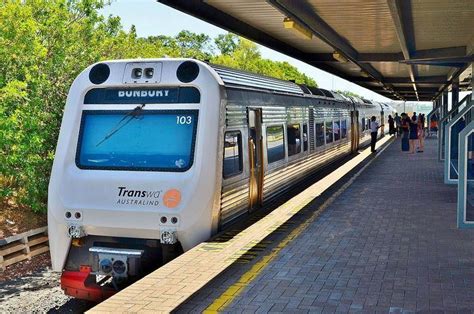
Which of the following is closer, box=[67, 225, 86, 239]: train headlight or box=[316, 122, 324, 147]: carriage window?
box=[67, 225, 86, 239]: train headlight

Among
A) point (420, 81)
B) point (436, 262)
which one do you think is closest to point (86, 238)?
point (436, 262)

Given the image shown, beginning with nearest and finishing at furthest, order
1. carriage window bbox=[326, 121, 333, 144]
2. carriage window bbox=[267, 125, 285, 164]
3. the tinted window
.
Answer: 1. the tinted window
2. carriage window bbox=[267, 125, 285, 164]
3. carriage window bbox=[326, 121, 333, 144]

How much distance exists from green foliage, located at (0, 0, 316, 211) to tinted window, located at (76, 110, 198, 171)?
17.9 feet

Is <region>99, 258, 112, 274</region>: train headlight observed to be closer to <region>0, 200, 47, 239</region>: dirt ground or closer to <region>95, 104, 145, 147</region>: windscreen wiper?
<region>95, 104, 145, 147</region>: windscreen wiper

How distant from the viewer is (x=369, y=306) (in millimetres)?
5602

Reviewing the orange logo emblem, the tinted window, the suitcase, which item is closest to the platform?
the orange logo emblem

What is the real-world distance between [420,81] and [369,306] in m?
30.8

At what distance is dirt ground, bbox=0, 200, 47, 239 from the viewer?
15.0 m

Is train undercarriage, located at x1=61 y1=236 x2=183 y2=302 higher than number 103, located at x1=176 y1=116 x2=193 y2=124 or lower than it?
lower

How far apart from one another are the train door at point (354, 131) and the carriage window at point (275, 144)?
13.0 meters

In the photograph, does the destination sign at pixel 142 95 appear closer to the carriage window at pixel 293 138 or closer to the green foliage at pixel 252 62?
the carriage window at pixel 293 138

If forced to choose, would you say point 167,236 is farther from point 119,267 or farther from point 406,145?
point 406,145

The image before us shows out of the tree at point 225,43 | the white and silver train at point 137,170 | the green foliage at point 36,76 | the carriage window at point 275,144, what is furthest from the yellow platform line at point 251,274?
the tree at point 225,43

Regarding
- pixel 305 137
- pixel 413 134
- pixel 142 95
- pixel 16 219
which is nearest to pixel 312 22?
pixel 305 137
